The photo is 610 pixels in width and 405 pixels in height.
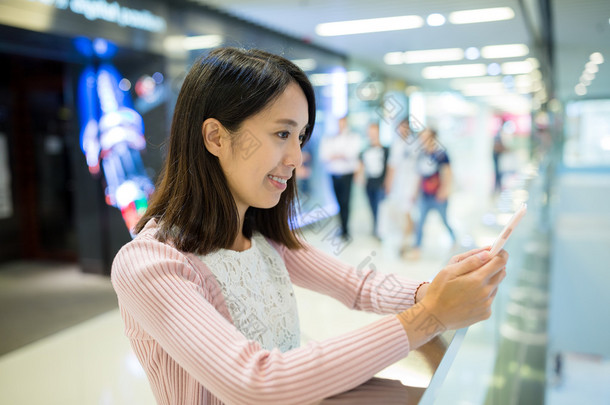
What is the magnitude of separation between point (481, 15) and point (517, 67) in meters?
5.45

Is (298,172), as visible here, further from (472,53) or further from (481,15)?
(472,53)

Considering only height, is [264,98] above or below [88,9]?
below

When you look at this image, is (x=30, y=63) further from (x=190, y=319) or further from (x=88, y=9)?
(x=190, y=319)

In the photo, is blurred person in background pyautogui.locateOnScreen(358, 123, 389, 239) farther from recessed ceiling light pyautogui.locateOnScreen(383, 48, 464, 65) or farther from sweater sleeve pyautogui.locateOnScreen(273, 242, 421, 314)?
sweater sleeve pyautogui.locateOnScreen(273, 242, 421, 314)

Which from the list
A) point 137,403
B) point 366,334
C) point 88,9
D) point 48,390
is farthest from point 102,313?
point 366,334

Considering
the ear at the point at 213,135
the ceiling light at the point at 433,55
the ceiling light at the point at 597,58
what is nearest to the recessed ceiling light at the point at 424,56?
the ceiling light at the point at 433,55

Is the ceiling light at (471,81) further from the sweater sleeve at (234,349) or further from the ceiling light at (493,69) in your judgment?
the sweater sleeve at (234,349)

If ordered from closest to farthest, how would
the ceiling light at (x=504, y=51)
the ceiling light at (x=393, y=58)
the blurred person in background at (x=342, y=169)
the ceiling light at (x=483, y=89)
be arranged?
the blurred person in background at (x=342, y=169) < the ceiling light at (x=504, y=51) < the ceiling light at (x=393, y=58) < the ceiling light at (x=483, y=89)

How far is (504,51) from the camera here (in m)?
9.41

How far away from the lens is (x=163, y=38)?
5.02 m

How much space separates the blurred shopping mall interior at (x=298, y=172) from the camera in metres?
3.05

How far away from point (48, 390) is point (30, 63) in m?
4.27

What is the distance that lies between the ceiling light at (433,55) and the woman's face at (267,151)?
927 centimetres

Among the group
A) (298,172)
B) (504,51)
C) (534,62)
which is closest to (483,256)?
(298,172)
